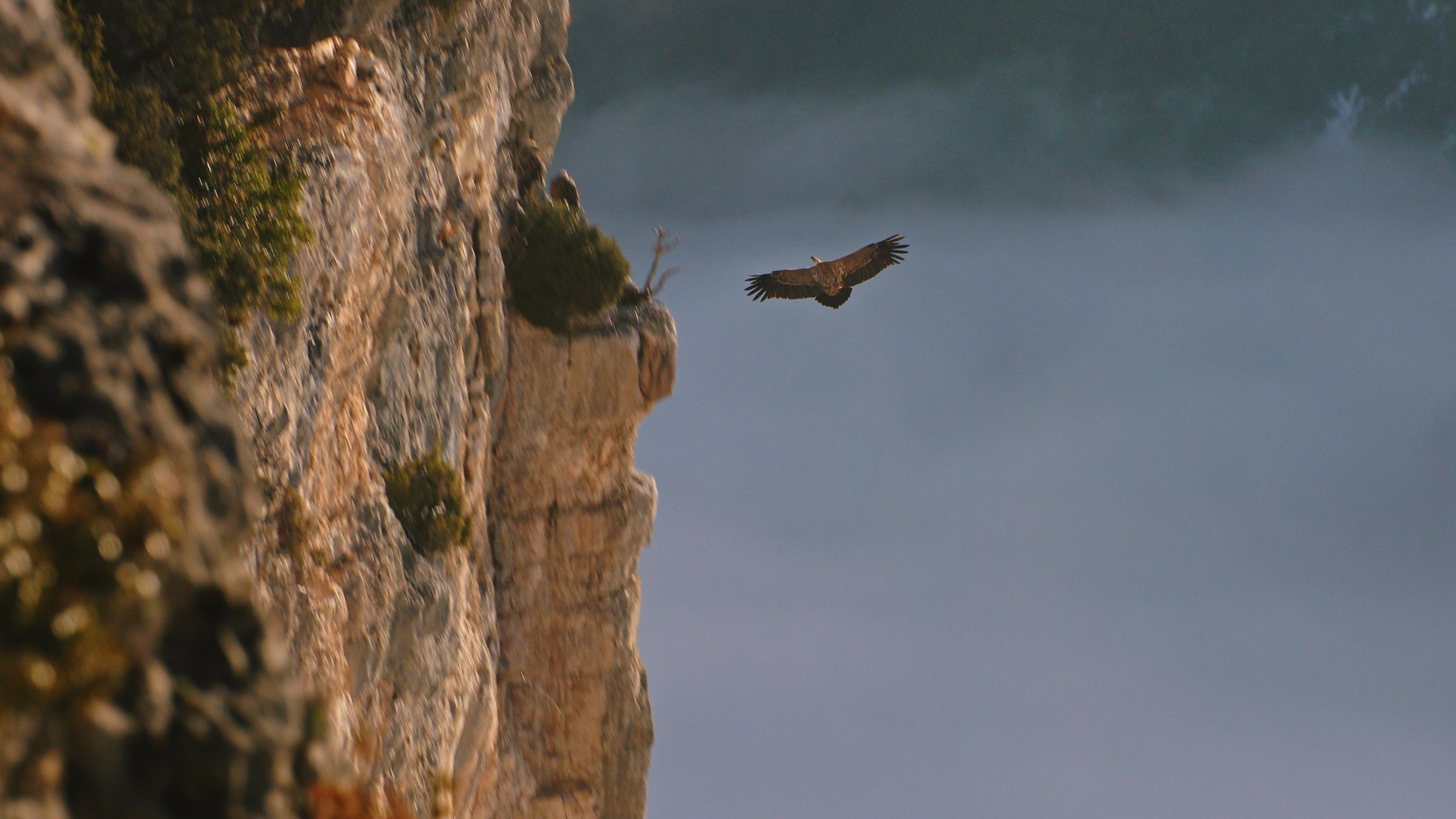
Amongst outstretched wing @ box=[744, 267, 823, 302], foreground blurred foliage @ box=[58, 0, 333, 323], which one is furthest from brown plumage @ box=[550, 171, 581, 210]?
foreground blurred foliage @ box=[58, 0, 333, 323]

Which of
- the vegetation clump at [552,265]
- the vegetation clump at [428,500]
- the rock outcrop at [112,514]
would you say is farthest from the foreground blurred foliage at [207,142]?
the vegetation clump at [552,265]

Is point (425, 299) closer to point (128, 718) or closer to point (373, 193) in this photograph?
point (373, 193)

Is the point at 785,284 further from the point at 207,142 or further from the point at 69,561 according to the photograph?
the point at 69,561

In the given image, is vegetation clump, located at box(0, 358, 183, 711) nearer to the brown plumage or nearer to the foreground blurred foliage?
the foreground blurred foliage

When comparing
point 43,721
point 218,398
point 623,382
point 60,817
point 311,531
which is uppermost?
point 623,382

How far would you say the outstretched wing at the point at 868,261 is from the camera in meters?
21.6

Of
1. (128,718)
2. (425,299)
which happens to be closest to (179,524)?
(128,718)

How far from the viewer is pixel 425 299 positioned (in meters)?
18.2

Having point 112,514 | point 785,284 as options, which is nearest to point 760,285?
point 785,284

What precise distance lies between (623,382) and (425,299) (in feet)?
27.2

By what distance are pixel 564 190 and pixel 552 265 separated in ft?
10.6

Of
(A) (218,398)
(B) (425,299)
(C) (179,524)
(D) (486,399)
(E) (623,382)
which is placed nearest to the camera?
(C) (179,524)

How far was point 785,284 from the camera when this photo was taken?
22562 millimetres

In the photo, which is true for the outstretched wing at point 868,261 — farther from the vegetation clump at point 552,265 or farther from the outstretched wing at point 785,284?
the vegetation clump at point 552,265
